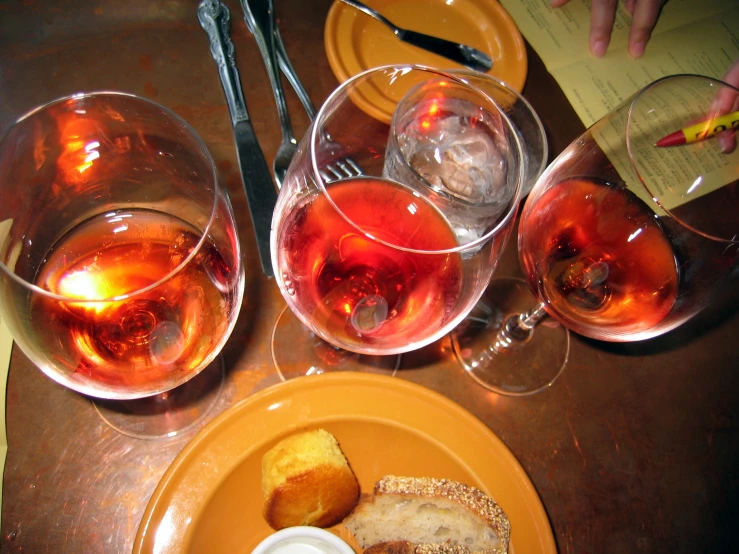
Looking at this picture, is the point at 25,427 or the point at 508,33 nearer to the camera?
the point at 25,427

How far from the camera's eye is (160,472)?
0.63 meters

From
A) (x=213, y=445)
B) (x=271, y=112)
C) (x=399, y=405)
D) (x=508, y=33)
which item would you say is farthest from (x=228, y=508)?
(x=508, y=33)

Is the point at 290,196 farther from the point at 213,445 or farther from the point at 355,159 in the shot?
the point at 213,445

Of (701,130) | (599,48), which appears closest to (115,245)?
(701,130)

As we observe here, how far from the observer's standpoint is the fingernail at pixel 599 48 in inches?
36.7

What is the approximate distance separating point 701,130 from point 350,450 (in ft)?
1.91

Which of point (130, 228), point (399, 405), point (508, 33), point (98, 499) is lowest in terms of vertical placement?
point (98, 499)

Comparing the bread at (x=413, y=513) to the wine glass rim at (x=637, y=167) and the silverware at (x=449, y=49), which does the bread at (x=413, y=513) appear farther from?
the silverware at (x=449, y=49)

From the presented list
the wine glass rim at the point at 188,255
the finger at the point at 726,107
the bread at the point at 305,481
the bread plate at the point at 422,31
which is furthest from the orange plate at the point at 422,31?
the bread at the point at 305,481

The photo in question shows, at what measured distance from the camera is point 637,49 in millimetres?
950

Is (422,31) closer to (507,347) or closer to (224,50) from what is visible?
(224,50)

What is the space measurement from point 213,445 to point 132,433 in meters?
0.13

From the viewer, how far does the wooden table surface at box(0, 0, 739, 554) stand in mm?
616

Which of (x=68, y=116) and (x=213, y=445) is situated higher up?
(x=68, y=116)
